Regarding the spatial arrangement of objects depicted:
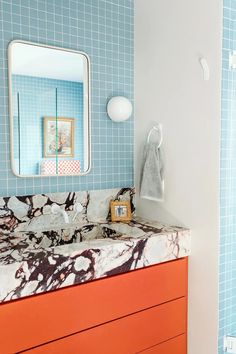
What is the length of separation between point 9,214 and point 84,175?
0.49 m

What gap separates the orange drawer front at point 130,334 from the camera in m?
1.44

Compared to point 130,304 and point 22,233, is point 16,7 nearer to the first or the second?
point 22,233

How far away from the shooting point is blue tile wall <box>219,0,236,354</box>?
5.48 ft

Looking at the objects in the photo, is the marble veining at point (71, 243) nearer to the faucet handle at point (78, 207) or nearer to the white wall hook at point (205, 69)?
the faucet handle at point (78, 207)

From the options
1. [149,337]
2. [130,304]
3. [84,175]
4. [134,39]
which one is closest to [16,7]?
[134,39]

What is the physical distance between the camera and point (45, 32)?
6.05 feet

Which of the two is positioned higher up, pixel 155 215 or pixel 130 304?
pixel 155 215

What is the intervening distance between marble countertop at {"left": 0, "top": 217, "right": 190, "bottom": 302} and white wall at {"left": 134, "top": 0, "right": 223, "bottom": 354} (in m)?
0.13

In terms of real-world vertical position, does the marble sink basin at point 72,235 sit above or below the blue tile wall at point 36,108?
below

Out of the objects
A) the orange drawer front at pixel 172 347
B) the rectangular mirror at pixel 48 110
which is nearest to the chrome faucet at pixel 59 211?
the rectangular mirror at pixel 48 110

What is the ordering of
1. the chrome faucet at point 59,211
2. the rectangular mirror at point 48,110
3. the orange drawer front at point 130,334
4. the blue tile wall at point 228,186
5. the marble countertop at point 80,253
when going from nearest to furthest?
the marble countertop at point 80,253, the orange drawer front at point 130,334, the blue tile wall at point 228,186, the rectangular mirror at point 48,110, the chrome faucet at point 59,211

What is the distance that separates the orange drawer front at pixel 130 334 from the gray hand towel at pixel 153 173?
60 centimetres

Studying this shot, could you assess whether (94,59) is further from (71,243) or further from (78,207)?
(71,243)

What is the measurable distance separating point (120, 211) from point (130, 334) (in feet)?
2.39
